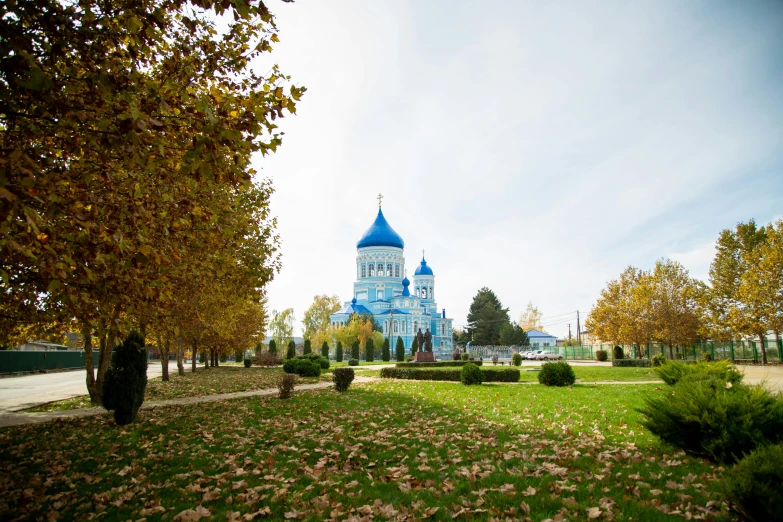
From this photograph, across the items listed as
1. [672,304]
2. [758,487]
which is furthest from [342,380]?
[672,304]

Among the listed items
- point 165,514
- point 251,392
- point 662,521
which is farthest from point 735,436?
point 251,392

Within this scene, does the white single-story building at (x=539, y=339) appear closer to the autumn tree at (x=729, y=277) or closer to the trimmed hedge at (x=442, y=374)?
the autumn tree at (x=729, y=277)

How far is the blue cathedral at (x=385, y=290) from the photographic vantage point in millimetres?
73938

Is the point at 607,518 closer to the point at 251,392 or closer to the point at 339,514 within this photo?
the point at 339,514

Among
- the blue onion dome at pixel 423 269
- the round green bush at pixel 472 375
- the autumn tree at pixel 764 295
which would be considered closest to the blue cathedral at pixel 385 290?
the blue onion dome at pixel 423 269

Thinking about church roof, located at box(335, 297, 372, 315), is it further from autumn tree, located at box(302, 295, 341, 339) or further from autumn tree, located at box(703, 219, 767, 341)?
autumn tree, located at box(703, 219, 767, 341)

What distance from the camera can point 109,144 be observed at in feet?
16.7

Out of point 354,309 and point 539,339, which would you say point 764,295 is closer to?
point 539,339

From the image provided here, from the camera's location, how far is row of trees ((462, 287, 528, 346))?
7500cm

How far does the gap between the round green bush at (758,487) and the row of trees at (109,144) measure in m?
5.63

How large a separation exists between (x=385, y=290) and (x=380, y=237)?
8.77 m

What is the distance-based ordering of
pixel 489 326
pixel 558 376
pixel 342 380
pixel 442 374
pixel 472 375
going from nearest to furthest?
pixel 342 380 → pixel 558 376 → pixel 472 375 → pixel 442 374 → pixel 489 326

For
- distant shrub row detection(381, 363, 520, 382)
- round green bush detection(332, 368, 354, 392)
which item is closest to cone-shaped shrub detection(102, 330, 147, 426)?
round green bush detection(332, 368, 354, 392)

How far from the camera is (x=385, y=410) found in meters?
12.3
